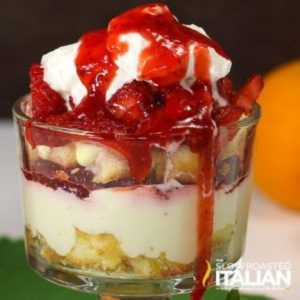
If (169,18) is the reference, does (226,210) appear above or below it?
below

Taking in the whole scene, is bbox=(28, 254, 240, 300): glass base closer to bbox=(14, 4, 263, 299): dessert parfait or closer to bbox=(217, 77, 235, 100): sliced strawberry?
bbox=(14, 4, 263, 299): dessert parfait

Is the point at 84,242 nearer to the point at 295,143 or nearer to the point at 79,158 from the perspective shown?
the point at 79,158

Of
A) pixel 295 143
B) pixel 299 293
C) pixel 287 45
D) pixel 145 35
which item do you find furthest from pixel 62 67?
pixel 287 45

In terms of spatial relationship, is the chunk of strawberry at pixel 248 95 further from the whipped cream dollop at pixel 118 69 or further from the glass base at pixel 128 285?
the glass base at pixel 128 285

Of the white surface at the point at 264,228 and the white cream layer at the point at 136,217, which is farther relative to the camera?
the white surface at the point at 264,228

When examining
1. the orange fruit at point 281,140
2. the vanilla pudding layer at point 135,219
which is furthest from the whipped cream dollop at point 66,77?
the orange fruit at point 281,140

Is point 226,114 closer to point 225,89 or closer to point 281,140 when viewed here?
point 225,89

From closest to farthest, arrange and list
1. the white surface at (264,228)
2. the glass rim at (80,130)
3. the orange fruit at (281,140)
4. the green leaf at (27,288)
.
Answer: the glass rim at (80,130) < the green leaf at (27,288) < the white surface at (264,228) < the orange fruit at (281,140)
